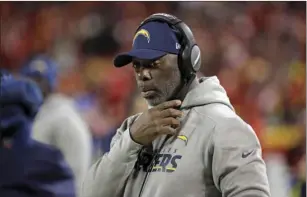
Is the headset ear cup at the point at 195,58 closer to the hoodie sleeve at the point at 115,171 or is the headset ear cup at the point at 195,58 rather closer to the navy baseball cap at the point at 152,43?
the navy baseball cap at the point at 152,43

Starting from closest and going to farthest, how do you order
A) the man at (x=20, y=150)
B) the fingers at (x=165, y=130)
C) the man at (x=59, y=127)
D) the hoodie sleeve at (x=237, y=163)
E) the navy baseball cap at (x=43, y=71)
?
1. the hoodie sleeve at (x=237, y=163)
2. the fingers at (x=165, y=130)
3. the man at (x=20, y=150)
4. the man at (x=59, y=127)
5. the navy baseball cap at (x=43, y=71)

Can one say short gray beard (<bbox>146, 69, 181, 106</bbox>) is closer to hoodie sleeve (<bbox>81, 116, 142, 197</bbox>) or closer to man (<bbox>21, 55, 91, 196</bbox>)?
hoodie sleeve (<bbox>81, 116, 142, 197</bbox>)

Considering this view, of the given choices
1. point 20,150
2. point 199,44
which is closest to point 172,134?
point 20,150

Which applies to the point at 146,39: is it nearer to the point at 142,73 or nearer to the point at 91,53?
the point at 142,73

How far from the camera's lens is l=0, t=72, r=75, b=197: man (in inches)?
83.5

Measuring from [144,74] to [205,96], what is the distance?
0.16 metres

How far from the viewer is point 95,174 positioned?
6.11 feet

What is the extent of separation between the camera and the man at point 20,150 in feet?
6.96

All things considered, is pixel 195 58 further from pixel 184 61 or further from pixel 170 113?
pixel 170 113

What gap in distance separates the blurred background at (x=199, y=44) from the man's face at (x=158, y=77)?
480cm

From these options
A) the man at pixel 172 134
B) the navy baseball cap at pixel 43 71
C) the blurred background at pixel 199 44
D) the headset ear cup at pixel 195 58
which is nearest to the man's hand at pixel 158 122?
the man at pixel 172 134

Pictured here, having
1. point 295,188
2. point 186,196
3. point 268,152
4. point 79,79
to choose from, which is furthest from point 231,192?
point 79,79

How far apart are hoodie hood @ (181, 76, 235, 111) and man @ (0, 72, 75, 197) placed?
55 centimetres

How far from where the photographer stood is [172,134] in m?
1.81
